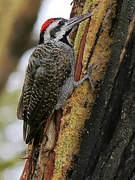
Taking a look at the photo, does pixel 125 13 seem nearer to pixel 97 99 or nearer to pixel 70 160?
pixel 97 99

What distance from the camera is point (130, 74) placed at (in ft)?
6.58

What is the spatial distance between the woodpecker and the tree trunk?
24 centimetres

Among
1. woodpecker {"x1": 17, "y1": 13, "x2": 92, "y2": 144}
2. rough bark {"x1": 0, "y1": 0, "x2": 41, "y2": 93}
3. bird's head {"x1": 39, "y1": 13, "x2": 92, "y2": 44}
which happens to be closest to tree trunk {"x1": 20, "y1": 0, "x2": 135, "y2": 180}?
woodpecker {"x1": 17, "y1": 13, "x2": 92, "y2": 144}

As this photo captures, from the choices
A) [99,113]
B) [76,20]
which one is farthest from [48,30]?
[99,113]

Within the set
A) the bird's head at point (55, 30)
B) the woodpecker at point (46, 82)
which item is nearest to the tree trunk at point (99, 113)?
the woodpecker at point (46, 82)

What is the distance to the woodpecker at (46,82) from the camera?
3.20m

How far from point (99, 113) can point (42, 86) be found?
3.83ft

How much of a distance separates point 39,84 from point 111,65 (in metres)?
1.16

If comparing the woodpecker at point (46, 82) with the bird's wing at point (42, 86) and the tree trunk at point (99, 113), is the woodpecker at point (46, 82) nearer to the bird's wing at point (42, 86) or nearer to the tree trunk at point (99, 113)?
the bird's wing at point (42, 86)

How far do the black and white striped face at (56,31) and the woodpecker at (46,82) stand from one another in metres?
0.10

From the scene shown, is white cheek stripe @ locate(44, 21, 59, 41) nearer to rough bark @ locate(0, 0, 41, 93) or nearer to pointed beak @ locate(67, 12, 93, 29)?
pointed beak @ locate(67, 12, 93, 29)

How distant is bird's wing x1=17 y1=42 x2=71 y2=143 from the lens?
3236 mm

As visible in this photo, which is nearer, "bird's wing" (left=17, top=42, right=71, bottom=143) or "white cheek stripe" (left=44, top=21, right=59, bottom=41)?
"bird's wing" (left=17, top=42, right=71, bottom=143)

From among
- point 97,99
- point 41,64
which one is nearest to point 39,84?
point 41,64
